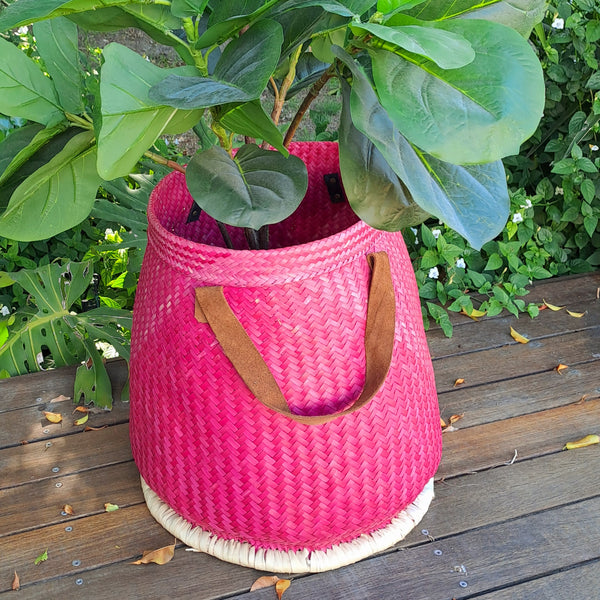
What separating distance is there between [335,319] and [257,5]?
1.38 ft

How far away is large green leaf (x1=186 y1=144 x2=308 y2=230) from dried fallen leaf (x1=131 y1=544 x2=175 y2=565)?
62cm

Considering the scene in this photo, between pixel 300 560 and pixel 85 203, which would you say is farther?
pixel 300 560

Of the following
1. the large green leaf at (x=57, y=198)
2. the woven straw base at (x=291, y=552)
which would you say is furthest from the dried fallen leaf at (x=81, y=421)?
the large green leaf at (x=57, y=198)

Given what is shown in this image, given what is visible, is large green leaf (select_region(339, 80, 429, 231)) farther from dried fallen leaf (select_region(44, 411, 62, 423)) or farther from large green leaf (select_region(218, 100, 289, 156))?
dried fallen leaf (select_region(44, 411, 62, 423))

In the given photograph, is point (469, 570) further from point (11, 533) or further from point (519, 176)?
point (519, 176)

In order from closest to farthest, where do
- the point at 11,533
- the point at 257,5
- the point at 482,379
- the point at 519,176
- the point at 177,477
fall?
the point at 257,5 < the point at 177,477 < the point at 11,533 < the point at 482,379 < the point at 519,176

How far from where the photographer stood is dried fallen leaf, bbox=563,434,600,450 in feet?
4.34

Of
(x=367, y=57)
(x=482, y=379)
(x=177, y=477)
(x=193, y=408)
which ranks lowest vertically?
(x=482, y=379)

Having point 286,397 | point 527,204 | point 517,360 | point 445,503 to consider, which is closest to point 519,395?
point 517,360

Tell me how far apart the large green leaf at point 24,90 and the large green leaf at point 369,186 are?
0.38 m

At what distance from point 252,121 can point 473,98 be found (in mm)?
245

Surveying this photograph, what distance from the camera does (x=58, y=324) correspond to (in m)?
1.55

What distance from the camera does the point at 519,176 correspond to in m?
2.03

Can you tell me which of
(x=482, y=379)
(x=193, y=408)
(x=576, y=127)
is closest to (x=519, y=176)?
(x=576, y=127)
